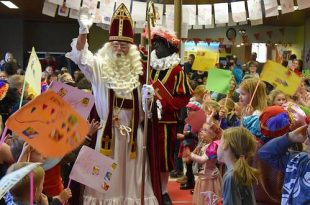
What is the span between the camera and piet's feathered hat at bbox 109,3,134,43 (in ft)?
12.3

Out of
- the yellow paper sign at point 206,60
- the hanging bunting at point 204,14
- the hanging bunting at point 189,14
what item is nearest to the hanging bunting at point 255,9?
the hanging bunting at point 204,14

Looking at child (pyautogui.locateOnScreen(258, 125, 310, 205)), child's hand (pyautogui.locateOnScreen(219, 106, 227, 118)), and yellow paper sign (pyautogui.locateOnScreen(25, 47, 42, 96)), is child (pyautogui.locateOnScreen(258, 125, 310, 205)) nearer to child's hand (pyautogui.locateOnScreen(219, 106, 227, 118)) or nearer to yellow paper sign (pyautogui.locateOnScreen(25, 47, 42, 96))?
yellow paper sign (pyautogui.locateOnScreen(25, 47, 42, 96))

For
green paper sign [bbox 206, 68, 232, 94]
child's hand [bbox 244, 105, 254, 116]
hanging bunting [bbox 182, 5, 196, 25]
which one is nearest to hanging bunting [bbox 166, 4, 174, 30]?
hanging bunting [bbox 182, 5, 196, 25]

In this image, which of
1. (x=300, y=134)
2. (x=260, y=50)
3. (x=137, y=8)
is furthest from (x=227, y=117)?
(x=260, y=50)

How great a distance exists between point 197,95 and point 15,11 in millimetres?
9742

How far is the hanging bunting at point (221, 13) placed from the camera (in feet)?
25.3

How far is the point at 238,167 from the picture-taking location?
2.55 meters

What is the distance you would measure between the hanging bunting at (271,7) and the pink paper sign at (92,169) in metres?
4.71

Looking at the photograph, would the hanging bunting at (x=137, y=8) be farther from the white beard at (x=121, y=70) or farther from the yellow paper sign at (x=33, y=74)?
the yellow paper sign at (x=33, y=74)

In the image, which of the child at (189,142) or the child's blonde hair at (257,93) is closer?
the child's blonde hair at (257,93)

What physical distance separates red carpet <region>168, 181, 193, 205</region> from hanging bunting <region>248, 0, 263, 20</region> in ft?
9.99

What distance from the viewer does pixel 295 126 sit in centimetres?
272

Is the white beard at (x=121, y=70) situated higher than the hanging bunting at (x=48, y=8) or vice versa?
the hanging bunting at (x=48, y=8)

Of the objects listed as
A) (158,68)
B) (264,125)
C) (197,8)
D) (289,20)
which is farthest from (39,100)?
(289,20)
